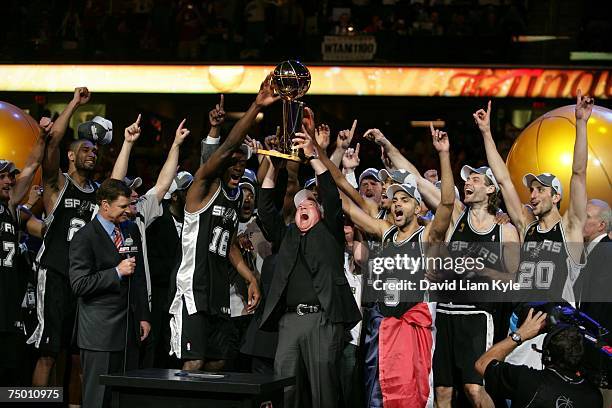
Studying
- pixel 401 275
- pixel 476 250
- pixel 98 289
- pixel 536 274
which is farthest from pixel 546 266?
pixel 98 289

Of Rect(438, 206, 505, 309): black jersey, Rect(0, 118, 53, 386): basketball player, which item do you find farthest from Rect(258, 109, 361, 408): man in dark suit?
Rect(0, 118, 53, 386): basketball player

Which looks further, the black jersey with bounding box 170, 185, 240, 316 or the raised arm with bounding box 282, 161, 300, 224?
the raised arm with bounding box 282, 161, 300, 224

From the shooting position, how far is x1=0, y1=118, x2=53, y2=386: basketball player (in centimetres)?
680

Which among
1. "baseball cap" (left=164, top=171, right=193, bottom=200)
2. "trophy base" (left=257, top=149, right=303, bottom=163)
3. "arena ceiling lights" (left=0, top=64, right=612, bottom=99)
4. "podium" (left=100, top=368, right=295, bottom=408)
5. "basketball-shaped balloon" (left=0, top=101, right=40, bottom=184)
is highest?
"arena ceiling lights" (left=0, top=64, right=612, bottom=99)

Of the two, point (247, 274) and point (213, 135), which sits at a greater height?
point (213, 135)

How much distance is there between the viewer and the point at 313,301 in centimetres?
612

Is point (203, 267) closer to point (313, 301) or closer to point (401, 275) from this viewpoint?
point (313, 301)

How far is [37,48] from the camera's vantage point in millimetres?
14383

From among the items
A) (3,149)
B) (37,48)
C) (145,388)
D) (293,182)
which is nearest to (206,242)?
(293,182)

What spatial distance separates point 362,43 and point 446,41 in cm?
122

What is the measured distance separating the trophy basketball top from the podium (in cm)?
178

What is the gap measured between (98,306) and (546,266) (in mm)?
2958

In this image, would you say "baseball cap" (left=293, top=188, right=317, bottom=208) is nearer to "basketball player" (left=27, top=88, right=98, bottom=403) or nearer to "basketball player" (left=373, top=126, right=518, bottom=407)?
"basketball player" (left=373, top=126, right=518, bottom=407)

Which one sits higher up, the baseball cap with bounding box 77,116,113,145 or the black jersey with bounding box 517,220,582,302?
the baseball cap with bounding box 77,116,113,145
